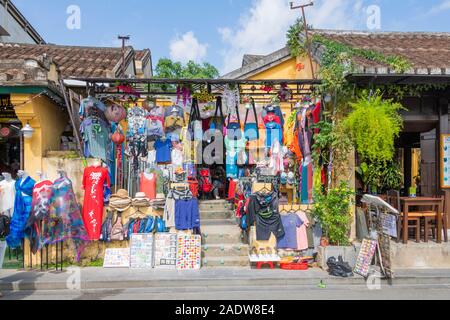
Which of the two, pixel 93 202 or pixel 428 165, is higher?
pixel 428 165

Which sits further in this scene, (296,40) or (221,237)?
(296,40)

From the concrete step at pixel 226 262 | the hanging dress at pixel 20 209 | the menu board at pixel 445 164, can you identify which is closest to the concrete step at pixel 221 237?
the concrete step at pixel 226 262

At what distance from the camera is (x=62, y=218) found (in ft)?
27.2

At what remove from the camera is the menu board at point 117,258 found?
841cm

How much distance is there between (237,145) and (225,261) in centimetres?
358

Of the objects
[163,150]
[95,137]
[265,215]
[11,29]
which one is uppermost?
[11,29]

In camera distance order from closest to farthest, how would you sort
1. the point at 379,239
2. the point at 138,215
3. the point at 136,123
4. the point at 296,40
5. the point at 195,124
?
the point at 379,239
the point at 138,215
the point at 136,123
the point at 195,124
the point at 296,40

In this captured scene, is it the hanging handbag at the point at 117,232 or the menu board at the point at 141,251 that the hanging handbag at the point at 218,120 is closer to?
the menu board at the point at 141,251

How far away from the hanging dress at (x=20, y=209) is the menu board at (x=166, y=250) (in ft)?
10.3

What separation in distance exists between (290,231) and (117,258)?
14.1 feet

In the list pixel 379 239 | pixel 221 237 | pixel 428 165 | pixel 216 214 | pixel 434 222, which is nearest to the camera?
pixel 379 239

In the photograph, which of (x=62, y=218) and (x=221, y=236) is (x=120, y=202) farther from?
(x=221, y=236)

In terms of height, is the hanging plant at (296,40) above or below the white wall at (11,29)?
below

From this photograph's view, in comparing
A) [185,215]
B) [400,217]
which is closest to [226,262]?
[185,215]
